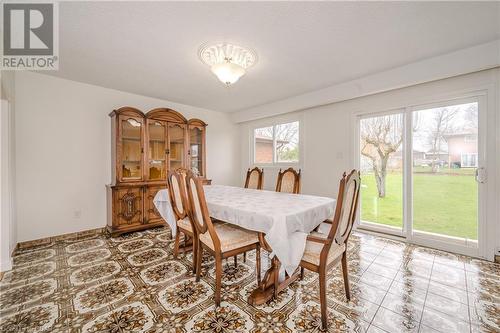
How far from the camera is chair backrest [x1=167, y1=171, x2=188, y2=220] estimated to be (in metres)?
2.09

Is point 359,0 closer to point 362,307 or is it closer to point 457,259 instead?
point 362,307

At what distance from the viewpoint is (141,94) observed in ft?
12.5

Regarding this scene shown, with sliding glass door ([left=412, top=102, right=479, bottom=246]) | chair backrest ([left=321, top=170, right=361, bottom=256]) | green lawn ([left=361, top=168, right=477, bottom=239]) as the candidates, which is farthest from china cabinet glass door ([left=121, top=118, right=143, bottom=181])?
sliding glass door ([left=412, top=102, right=479, bottom=246])

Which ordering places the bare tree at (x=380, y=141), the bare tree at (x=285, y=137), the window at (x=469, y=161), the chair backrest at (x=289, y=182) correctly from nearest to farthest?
the window at (x=469, y=161), the chair backrest at (x=289, y=182), the bare tree at (x=380, y=141), the bare tree at (x=285, y=137)

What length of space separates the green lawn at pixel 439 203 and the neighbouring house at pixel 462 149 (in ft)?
0.31

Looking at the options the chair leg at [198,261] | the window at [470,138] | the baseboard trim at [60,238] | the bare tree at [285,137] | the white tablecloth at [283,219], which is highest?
the bare tree at [285,137]

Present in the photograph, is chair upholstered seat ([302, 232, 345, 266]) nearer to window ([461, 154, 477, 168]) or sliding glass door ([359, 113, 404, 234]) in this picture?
sliding glass door ([359, 113, 404, 234])

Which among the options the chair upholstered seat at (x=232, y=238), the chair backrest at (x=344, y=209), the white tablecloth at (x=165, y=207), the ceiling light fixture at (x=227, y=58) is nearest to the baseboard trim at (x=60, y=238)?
the white tablecloth at (x=165, y=207)

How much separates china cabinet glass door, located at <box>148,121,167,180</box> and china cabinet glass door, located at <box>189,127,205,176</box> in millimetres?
564

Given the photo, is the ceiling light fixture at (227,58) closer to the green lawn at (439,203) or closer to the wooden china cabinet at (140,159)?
the wooden china cabinet at (140,159)

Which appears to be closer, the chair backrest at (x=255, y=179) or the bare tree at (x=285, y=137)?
the chair backrest at (x=255, y=179)

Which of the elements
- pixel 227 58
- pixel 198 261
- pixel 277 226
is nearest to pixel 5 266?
pixel 198 261

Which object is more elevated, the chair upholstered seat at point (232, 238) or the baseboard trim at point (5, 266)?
the chair upholstered seat at point (232, 238)

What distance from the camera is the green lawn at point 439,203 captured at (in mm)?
2619
